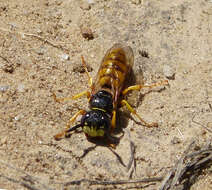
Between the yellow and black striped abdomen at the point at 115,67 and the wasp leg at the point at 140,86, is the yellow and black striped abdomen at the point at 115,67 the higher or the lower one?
the higher one

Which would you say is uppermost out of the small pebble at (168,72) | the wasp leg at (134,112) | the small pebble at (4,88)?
the small pebble at (4,88)

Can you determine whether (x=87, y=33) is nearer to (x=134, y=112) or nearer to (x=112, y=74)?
(x=112, y=74)

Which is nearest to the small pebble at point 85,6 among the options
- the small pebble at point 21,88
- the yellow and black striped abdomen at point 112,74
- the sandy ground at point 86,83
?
the sandy ground at point 86,83

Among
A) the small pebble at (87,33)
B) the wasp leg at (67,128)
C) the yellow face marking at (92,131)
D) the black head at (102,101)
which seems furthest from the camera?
the small pebble at (87,33)

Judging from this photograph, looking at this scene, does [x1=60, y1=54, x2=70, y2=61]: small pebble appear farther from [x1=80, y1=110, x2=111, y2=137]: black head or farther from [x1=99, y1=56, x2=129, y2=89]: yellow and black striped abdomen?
[x1=80, y1=110, x2=111, y2=137]: black head

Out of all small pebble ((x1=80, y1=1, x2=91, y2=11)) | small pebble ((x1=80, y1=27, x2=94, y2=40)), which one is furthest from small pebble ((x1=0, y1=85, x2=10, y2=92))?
small pebble ((x1=80, y1=1, x2=91, y2=11))

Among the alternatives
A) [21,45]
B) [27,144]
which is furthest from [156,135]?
[21,45]

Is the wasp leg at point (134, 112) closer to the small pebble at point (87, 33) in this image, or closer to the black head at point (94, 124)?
the black head at point (94, 124)
